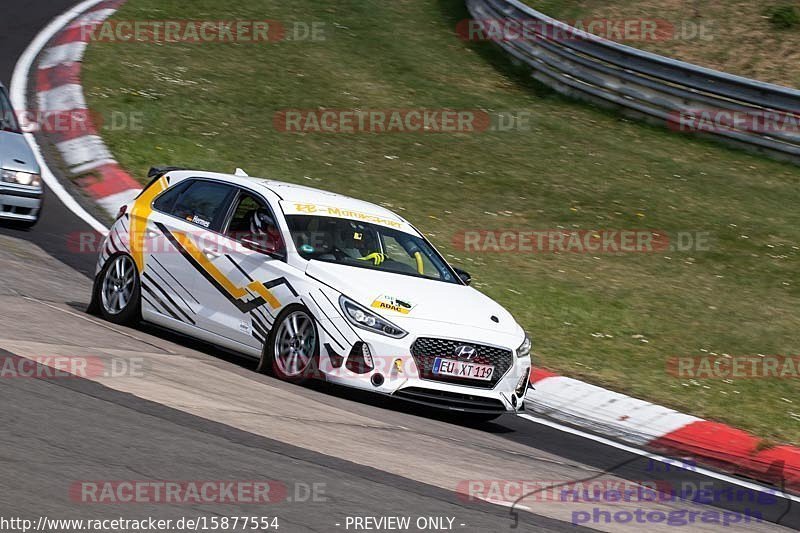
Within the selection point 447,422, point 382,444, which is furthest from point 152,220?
point 382,444

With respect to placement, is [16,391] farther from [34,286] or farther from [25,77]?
[25,77]

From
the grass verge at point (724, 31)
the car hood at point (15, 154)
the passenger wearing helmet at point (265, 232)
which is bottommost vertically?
the car hood at point (15, 154)

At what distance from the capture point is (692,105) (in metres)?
18.0

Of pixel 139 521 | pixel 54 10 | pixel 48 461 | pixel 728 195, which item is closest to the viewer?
pixel 139 521

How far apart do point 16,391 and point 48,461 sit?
1.22 meters

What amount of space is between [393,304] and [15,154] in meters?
6.09

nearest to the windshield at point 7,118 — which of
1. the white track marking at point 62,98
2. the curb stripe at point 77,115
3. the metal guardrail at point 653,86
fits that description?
the curb stripe at point 77,115

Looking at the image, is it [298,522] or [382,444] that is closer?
[298,522]

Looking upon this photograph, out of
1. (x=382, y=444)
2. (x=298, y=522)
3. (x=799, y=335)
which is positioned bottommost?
(x=799, y=335)

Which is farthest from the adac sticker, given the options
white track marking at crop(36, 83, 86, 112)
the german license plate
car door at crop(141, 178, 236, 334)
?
white track marking at crop(36, 83, 86, 112)

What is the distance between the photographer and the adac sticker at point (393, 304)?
8375 millimetres

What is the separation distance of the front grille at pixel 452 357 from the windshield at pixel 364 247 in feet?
3.34

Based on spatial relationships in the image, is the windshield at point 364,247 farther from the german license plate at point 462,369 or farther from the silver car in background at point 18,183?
the silver car in background at point 18,183

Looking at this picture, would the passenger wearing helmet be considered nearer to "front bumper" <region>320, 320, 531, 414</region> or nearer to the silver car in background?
"front bumper" <region>320, 320, 531, 414</region>
